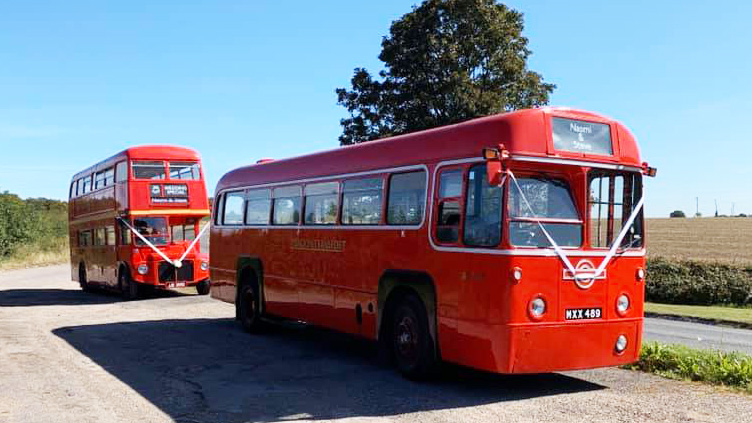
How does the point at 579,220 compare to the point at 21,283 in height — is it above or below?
above

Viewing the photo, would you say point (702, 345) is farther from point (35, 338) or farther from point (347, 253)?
point (35, 338)

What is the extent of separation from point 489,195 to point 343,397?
2721mm

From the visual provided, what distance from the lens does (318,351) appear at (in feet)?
39.6

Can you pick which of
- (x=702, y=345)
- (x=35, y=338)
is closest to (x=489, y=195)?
(x=702, y=345)

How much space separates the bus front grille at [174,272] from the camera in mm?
21969

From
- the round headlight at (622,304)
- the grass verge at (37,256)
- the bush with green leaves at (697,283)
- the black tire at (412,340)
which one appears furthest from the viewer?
the grass verge at (37,256)

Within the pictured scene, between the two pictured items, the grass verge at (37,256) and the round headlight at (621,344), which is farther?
the grass verge at (37,256)

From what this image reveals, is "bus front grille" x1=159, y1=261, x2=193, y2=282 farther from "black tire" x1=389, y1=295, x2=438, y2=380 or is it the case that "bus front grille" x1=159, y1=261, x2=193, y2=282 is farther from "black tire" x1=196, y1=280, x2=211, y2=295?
"black tire" x1=389, y1=295, x2=438, y2=380

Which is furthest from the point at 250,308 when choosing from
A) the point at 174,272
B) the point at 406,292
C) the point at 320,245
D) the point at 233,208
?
the point at 174,272

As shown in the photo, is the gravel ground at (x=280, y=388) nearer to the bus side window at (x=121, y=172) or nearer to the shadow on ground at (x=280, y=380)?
the shadow on ground at (x=280, y=380)

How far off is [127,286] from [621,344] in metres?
16.9

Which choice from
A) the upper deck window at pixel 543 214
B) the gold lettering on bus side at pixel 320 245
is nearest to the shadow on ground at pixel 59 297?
the gold lettering on bus side at pixel 320 245

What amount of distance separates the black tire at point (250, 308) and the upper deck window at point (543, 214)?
715 cm

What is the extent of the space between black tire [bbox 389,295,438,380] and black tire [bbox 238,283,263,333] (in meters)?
4.79
